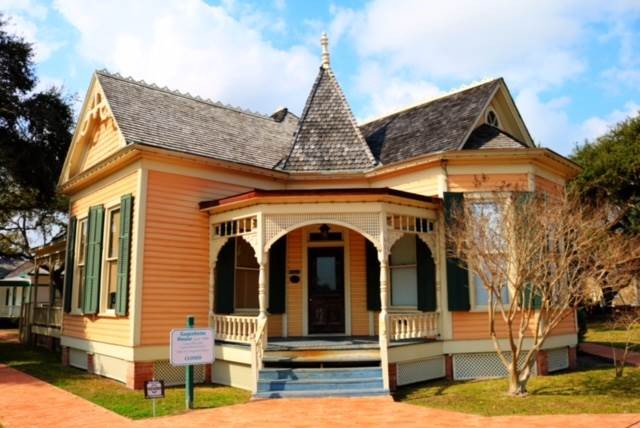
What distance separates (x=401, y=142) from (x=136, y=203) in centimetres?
678

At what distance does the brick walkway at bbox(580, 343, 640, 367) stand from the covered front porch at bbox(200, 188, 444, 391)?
19.0ft

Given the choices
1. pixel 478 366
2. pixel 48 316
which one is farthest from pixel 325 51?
pixel 48 316

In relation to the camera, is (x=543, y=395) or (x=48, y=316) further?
(x=48, y=316)

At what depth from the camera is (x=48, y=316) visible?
18500mm

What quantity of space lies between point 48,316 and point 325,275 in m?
11.6

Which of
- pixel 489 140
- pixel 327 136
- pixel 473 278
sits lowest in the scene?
pixel 473 278

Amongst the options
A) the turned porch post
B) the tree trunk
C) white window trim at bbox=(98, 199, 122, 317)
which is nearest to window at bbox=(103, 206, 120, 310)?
white window trim at bbox=(98, 199, 122, 317)

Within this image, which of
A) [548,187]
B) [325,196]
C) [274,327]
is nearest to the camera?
[325,196]

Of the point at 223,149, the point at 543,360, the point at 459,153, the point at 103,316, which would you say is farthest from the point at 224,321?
the point at 543,360

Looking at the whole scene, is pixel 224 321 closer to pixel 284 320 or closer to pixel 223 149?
pixel 284 320

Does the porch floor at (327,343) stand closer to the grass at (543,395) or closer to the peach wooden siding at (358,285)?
the peach wooden siding at (358,285)

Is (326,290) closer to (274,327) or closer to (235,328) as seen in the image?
(274,327)

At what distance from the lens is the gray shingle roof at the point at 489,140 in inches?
465

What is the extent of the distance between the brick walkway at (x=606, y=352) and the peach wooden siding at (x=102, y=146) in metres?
13.2
